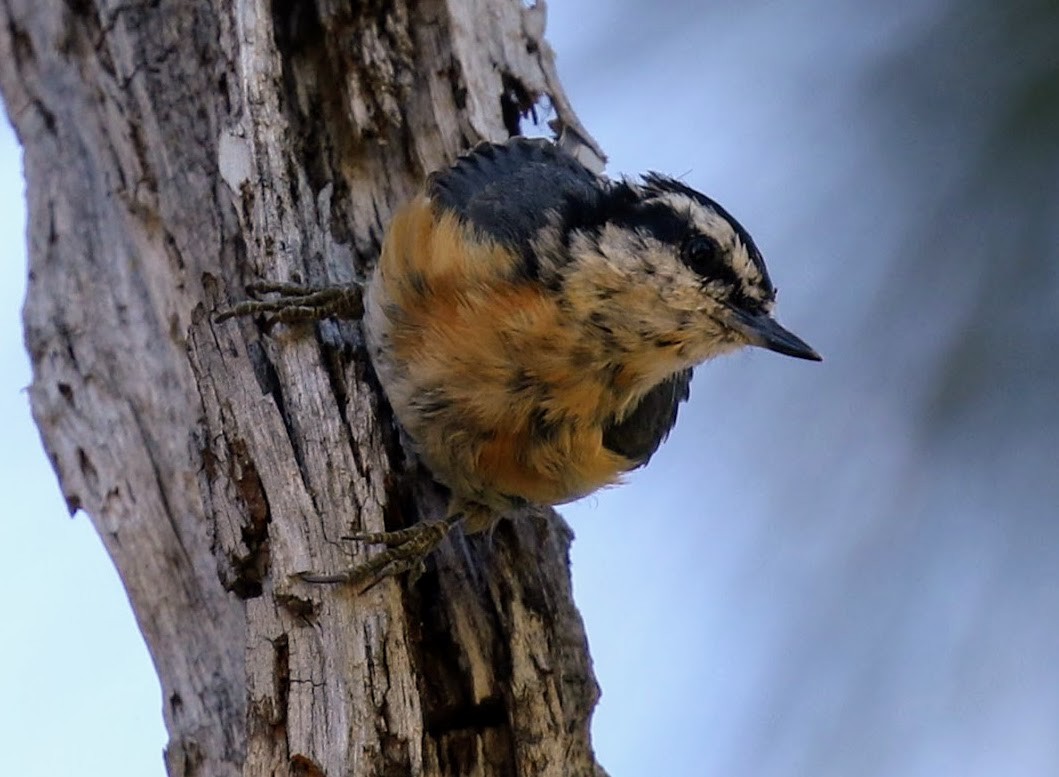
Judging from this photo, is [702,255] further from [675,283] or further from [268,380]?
[268,380]

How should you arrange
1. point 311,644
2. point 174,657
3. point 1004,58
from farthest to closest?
point 174,657
point 311,644
point 1004,58

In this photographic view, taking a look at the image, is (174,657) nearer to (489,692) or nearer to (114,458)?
(114,458)

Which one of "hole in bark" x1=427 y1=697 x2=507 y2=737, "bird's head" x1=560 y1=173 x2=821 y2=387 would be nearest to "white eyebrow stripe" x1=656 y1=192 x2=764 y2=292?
"bird's head" x1=560 y1=173 x2=821 y2=387

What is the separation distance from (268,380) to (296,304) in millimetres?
142

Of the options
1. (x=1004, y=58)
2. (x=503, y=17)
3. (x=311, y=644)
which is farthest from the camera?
(x=503, y=17)

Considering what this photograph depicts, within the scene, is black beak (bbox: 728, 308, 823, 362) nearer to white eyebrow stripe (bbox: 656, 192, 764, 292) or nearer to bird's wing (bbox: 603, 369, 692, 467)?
white eyebrow stripe (bbox: 656, 192, 764, 292)

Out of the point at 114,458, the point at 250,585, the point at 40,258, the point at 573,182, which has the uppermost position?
the point at 40,258

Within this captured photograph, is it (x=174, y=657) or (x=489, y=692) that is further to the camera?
(x=174, y=657)

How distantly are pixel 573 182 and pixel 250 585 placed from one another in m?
0.86

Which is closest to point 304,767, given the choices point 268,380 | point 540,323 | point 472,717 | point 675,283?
point 472,717

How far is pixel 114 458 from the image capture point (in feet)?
8.03

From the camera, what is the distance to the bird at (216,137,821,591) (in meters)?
2.14

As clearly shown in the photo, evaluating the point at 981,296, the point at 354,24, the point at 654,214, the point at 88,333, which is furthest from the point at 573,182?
the point at 88,333

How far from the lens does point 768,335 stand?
6.78 feet
